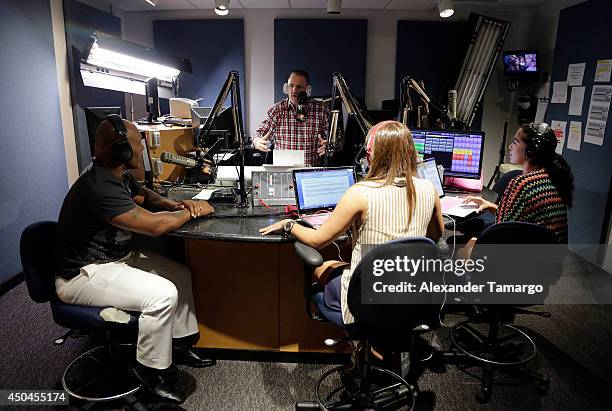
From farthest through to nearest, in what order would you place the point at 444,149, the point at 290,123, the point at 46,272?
1. the point at 290,123
2. the point at 444,149
3. the point at 46,272

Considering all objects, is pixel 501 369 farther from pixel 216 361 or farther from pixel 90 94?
pixel 90 94

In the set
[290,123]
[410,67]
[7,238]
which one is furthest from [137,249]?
[410,67]

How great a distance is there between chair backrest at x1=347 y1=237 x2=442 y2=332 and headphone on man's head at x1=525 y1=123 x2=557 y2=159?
101 centimetres

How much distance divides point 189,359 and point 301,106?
1955mm

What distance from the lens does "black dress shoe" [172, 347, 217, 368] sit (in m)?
2.15

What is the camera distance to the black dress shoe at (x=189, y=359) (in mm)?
2152

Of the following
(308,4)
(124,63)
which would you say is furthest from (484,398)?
(308,4)

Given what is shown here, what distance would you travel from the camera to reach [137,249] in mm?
2090

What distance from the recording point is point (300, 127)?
11.6 ft

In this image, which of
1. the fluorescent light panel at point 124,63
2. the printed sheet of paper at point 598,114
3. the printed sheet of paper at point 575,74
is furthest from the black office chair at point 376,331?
the printed sheet of paper at point 575,74

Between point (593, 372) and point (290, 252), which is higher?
point (290, 252)

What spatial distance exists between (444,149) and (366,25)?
2817 millimetres

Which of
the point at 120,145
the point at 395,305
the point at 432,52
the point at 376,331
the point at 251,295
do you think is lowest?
the point at 251,295

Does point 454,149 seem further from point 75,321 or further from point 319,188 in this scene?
point 75,321
